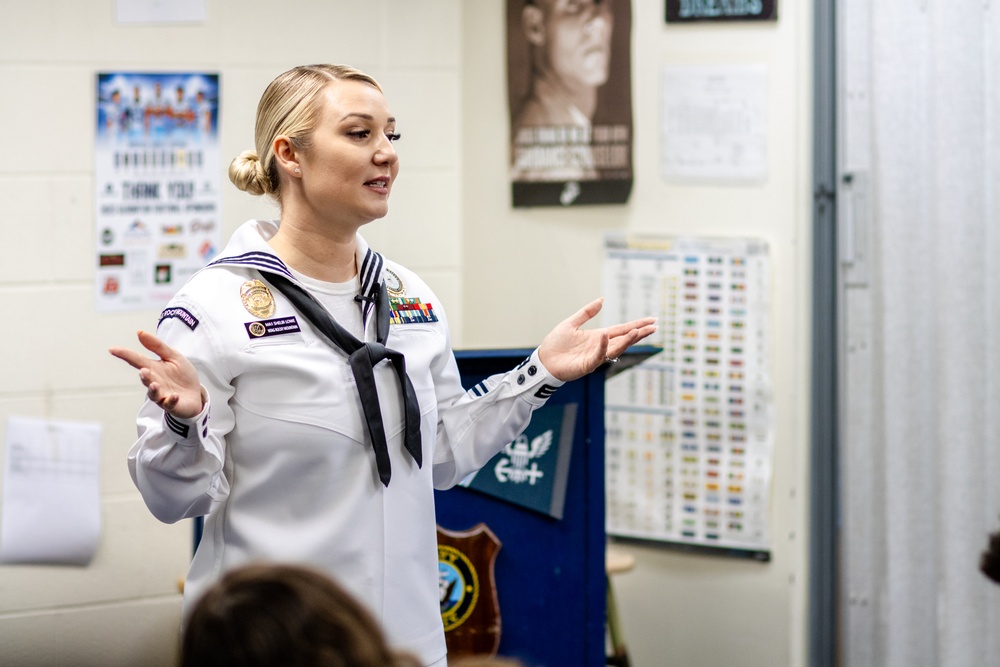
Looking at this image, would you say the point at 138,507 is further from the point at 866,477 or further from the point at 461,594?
the point at 866,477

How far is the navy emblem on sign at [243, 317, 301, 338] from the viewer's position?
1411 millimetres

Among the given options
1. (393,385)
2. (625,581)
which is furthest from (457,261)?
(393,385)

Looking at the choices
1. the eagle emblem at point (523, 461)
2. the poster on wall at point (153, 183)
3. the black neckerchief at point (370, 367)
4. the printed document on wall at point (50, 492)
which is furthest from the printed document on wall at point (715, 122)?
the printed document on wall at point (50, 492)

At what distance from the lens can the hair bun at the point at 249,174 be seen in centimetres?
157

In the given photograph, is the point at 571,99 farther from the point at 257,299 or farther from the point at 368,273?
the point at 257,299

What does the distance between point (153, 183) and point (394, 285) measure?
1.50 m

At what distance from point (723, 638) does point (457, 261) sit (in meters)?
1.37

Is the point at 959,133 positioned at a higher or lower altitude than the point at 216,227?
higher

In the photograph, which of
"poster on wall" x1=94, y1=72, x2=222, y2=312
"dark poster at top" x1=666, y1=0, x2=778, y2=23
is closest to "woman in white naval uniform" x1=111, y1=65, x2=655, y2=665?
"poster on wall" x1=94, y1=72, x2=222, y2=312

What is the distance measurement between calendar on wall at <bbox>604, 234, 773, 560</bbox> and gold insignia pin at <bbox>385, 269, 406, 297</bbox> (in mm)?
1446

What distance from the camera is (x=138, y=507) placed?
2871 mm

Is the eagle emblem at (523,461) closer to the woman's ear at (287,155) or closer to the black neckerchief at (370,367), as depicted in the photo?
the black neckerchief at (370,367)

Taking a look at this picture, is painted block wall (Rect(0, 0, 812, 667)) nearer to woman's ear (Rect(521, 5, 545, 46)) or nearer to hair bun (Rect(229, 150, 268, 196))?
woman's ear (Rect(521, 5, 545, 46))

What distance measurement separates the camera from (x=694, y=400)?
2955 mm
